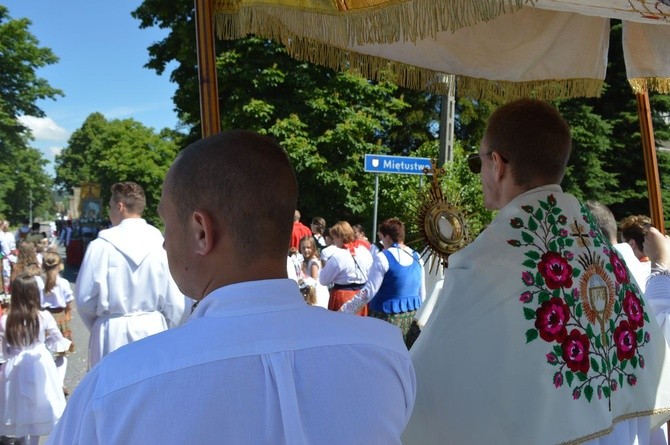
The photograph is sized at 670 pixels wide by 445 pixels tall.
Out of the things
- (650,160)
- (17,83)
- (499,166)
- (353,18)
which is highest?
(17,83)

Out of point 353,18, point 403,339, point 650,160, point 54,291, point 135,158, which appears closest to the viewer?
point 403,339

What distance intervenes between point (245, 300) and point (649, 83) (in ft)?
11.2

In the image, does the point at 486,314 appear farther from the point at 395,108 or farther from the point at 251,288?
the point at 395,108

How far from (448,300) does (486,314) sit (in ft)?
0.41

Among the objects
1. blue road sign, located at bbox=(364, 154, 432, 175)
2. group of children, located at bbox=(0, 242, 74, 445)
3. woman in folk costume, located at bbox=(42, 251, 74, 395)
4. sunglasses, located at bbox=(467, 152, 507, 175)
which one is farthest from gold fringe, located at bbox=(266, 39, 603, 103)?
woman in folk costume, located at bbox=(42, 251, 74, 395)

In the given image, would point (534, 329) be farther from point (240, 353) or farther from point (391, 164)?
point (391, 164)

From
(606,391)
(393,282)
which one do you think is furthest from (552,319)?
(393,282)

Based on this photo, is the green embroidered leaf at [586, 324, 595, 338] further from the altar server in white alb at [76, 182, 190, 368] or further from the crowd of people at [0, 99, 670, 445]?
the altar server in white alb at [76, 182, 190, 368]

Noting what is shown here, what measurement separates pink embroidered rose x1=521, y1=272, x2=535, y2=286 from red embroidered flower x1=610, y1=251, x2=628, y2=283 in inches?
16.0

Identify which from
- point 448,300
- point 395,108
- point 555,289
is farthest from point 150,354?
point 395,108

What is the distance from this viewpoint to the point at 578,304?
2213 mm

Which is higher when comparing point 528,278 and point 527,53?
point 527,53

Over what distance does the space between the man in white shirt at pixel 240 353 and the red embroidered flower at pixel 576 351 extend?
3.12ft

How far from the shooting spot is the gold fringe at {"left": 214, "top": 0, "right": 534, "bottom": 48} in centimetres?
223
